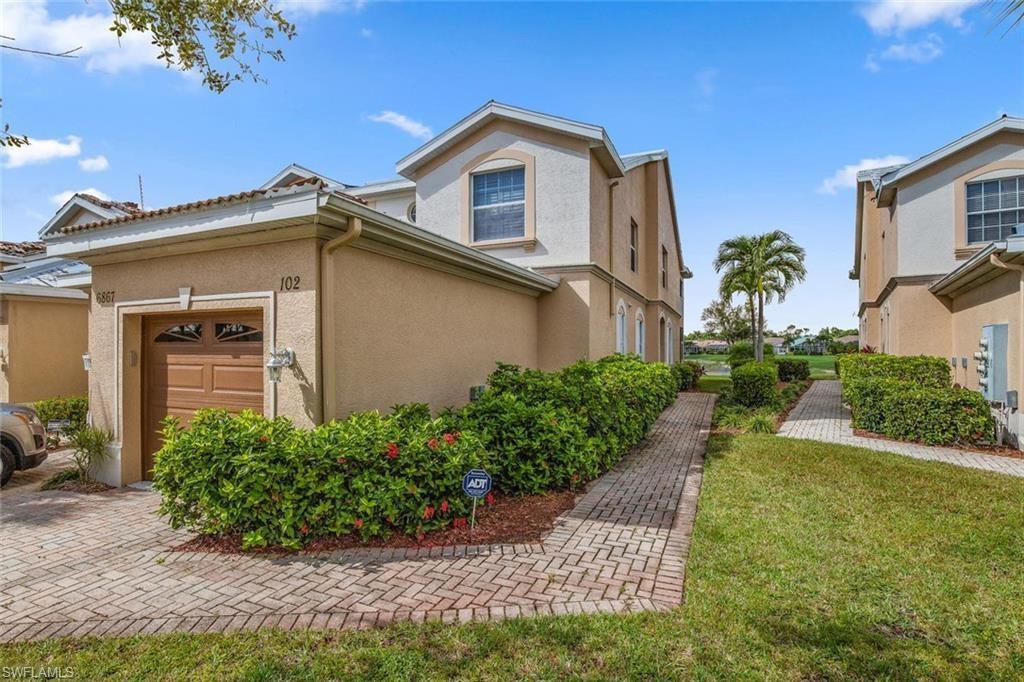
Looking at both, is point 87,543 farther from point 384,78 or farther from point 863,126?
point 863,126

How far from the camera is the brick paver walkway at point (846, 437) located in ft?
27.3

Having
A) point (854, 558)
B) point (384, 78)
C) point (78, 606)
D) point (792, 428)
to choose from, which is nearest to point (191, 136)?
point (384, 78)

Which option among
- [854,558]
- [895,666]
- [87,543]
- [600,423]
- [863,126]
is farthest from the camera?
[863,126]

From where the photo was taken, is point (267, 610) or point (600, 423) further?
point (600, 423)

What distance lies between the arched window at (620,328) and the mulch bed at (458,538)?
931 centimetres

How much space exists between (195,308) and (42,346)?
9.30m

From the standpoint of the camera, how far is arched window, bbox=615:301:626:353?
48.7ft

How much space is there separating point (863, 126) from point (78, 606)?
1683 centimetres

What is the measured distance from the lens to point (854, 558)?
4691mm

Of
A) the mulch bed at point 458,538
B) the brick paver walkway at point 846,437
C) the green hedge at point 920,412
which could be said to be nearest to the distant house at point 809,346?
the brick paver walkway at point 846,437

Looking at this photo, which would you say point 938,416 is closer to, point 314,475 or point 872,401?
point 872,401

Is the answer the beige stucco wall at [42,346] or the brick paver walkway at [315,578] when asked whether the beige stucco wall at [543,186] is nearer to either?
the brick paver walkway at [315,578]

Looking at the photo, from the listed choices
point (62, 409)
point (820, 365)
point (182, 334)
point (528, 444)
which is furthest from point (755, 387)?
point (820, 365)

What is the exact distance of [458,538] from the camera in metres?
5.20
